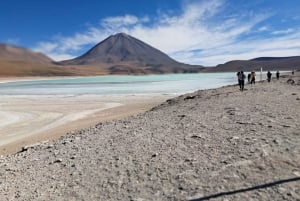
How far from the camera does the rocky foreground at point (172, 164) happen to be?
203 inches

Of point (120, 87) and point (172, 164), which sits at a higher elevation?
point (172, 164)

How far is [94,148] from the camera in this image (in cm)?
776

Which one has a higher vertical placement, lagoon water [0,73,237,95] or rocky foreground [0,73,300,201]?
rocky foreground [0,73,300,201]

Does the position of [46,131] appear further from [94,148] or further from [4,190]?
[4,190]

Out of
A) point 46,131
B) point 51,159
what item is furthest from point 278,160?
point 46,131

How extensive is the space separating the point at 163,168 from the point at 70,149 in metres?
2.77

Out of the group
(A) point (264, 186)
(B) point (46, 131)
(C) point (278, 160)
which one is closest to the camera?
(A) point (264, 186)

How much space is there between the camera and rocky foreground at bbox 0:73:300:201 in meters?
5.17

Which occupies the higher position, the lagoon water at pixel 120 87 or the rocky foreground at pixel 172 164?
the rocky foreground at pixel 172 164

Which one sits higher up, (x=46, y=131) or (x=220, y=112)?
(x=220, y=112)

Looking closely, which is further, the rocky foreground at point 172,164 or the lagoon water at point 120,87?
the lagoon water at point 120,87

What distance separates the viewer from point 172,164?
20.0 ft

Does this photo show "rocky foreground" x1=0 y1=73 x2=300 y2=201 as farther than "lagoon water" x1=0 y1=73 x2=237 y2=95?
No

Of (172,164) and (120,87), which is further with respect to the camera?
(120,87)
